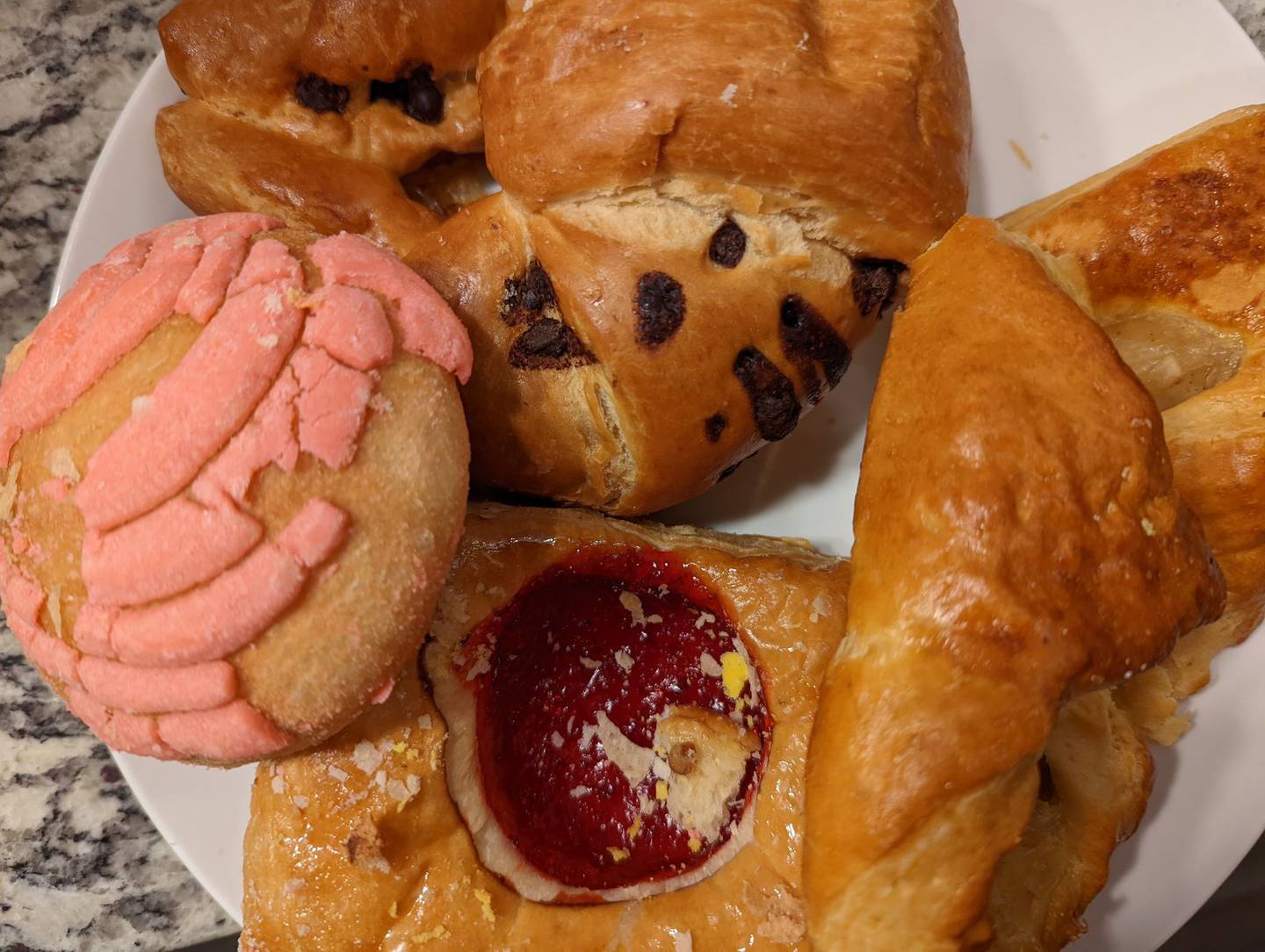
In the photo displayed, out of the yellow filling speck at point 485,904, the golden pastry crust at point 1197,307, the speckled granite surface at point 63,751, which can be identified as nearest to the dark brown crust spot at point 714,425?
the golden pastry crust at point 1197,307

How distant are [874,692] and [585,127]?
23.2 inches

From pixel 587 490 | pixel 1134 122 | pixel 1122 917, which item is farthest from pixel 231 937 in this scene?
pixel 1134 122

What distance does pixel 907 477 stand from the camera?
0.74 m

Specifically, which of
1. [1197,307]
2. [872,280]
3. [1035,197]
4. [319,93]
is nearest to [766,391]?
[872,280]

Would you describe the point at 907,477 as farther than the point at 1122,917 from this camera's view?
No

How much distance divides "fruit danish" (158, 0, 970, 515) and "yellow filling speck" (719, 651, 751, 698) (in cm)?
20

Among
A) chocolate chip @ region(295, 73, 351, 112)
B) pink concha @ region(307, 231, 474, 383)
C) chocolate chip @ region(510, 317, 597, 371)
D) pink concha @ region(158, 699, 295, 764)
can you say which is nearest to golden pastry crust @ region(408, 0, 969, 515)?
chocolate chip @ region(510, 317, 597, 371)

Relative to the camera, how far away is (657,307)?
88cm

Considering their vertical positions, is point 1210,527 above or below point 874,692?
below

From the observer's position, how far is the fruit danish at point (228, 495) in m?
0.68

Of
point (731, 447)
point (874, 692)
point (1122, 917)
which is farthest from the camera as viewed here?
point (1122, 917)

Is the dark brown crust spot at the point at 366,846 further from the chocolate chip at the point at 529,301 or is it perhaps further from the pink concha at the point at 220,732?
the chocolate chip at the point at 529,301

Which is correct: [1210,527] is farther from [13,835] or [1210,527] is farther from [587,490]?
[13,835]

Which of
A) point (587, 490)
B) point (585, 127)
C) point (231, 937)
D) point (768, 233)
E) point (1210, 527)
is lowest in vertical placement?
point (231, 937)
